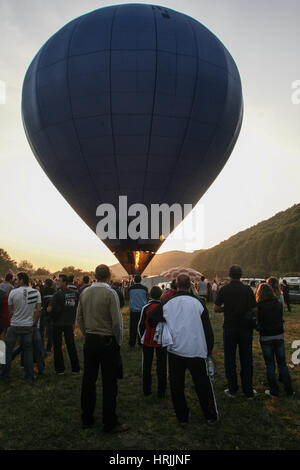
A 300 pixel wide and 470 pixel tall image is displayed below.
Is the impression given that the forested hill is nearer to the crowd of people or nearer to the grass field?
the crowd of people

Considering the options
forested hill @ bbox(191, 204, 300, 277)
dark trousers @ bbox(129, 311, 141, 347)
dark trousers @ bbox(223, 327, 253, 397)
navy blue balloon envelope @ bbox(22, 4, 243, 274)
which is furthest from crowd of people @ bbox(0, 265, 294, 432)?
forested hill @ bbox(191, 204, 300, 277)

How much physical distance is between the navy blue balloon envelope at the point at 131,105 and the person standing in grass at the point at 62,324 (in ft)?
28.3

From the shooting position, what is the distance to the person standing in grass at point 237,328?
16.7ft

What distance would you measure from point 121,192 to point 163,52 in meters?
5.81

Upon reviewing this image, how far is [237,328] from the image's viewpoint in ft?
16.7

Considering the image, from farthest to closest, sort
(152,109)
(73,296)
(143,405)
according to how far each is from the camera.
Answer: (152,109), (73,296), (143,405)

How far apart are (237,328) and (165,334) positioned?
1.35 metres

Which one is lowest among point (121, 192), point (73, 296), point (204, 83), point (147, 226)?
point (73, 296)

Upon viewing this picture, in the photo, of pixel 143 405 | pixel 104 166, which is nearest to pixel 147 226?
pixel 104 166

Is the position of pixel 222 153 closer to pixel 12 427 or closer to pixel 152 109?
pixel 152 109

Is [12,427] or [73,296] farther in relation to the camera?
[73,296]

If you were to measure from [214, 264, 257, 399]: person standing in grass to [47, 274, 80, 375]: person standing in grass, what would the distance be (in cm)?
295

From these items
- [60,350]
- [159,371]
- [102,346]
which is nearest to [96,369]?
[102,346]

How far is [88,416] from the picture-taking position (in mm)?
4191
